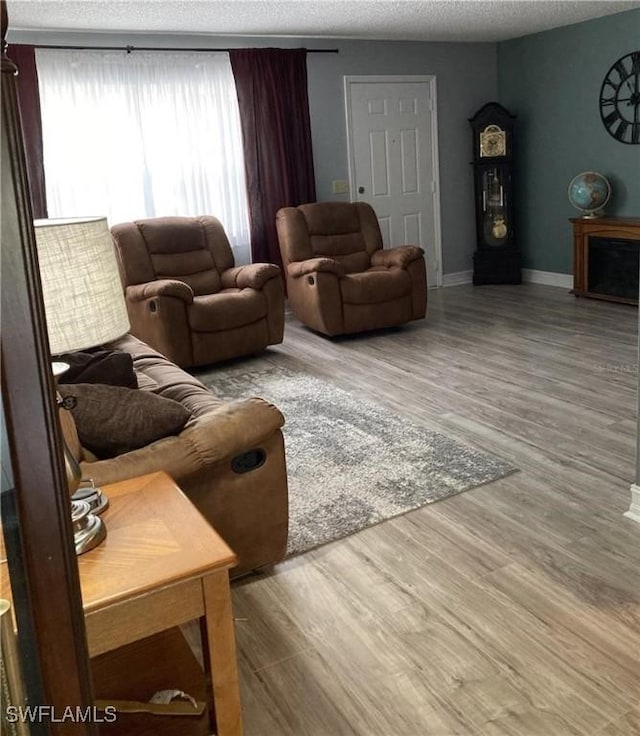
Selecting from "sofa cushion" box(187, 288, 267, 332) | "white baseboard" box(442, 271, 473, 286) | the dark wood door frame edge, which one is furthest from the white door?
the dark wood door frame edge

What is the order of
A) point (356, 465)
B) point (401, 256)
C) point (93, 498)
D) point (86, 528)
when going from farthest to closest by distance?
point (401, 256) → point (356, 465) → point (93, 498) → point (86, 528)

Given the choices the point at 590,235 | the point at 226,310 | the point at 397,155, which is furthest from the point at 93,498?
the point at 397,155

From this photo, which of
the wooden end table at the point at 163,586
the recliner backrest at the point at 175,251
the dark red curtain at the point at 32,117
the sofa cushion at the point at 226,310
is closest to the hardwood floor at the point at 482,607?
the wooden end table at the point at 163,586

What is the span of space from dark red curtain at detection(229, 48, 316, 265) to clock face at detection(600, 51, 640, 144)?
8.36ft

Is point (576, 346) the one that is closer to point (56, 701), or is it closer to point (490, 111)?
point (490, 111)

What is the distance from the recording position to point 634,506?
2.73 meters

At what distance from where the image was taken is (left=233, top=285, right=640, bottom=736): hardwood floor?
6.03ft

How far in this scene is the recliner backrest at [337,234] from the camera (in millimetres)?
5965

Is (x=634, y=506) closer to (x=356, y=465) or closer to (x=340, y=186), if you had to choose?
(x=356, y=465)

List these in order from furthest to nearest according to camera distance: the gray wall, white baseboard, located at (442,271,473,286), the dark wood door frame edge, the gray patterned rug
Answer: white baseboard, located at (442,271,473,286) < the gray wall < the gray patterned rug < the dark wood door frame edge

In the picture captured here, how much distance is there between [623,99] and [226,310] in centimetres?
382

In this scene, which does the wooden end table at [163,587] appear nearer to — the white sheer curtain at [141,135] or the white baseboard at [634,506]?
the white baseboard at [634,506]

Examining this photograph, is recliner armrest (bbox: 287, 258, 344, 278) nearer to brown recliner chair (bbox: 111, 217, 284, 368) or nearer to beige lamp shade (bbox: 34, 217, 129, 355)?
brown recliner chair (bbox: 111, 217, 284, 368)

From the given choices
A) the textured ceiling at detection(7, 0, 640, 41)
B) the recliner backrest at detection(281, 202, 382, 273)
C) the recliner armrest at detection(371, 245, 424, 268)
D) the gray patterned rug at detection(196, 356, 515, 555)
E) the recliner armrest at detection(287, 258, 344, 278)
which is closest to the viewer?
the gray patterned rug at detection(196, 356, 515, 555)
